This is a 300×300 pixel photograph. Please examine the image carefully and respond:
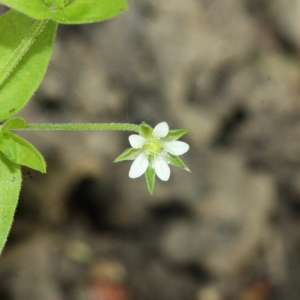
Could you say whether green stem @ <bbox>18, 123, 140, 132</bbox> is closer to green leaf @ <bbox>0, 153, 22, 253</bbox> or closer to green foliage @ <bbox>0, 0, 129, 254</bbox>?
green foliage @ <bbox>0, 0, 129, 254</bbox>

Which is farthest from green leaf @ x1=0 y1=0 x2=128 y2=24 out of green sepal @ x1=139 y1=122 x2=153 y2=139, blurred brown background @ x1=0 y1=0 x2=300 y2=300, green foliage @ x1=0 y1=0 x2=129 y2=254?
blurred brown background @ x1=0 y1=0 x2=300 y2=300

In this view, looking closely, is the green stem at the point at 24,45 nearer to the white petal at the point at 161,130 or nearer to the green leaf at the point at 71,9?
the green leaf at the point at 71,9

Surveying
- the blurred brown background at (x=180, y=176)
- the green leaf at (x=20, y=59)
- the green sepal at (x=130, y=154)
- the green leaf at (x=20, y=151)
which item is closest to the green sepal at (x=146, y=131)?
the green sepal at (x=130, y=154)

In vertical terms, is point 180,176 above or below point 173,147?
above

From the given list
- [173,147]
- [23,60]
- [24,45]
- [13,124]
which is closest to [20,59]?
[24,45]

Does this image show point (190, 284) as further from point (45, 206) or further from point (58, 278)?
point (45, 206)

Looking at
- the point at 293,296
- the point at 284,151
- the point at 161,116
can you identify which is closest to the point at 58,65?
the point at 161,116

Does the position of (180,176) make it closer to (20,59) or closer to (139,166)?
(139,166)
